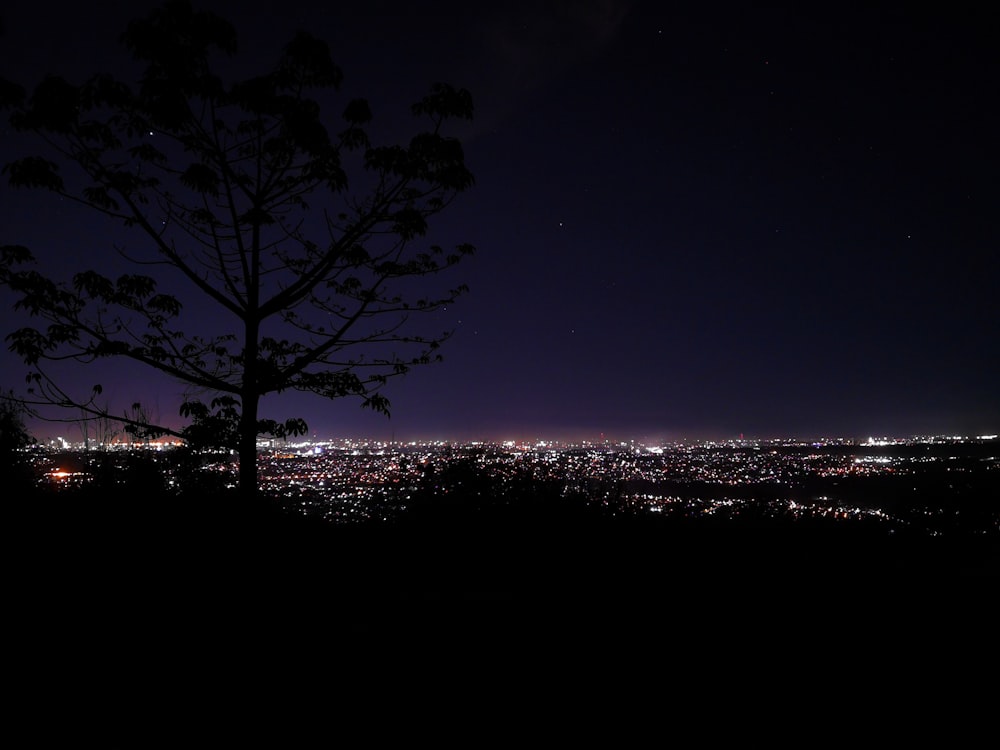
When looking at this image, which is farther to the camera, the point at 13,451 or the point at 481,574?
the point at 13,451

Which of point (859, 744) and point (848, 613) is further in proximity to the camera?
point (848, 613)

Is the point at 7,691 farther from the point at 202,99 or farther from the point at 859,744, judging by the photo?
the point at 202,99

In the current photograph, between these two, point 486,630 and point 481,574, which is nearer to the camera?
point 486,630

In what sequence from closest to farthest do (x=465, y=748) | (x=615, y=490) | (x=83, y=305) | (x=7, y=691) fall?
(x=465, y=748), (x=7, y=691), (x=83, y=305), (x=615, y=490)

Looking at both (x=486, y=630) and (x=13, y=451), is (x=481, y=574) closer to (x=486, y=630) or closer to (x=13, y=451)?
(x=486, y=630)

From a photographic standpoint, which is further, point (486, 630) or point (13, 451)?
point (13, 451)

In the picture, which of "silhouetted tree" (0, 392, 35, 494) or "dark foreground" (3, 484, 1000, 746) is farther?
"silhouetted tree" (0, 392, 35, 494)

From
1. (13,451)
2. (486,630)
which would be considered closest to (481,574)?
(486,630)

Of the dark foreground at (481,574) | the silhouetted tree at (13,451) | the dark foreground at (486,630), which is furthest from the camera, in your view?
the silhouetted tree at (13,451)

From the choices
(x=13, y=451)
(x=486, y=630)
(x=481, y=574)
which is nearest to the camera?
(x=486, y=630)

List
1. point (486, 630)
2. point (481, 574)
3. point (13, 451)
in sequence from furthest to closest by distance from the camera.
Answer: point (13, 451), point (481, 574), point (486, 630)

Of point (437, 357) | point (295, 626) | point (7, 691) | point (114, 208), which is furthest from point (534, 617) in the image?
point (114, 208)
